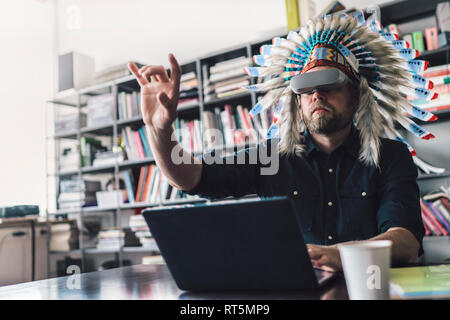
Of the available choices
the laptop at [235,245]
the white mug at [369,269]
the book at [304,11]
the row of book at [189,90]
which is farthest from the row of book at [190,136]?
the white mug at [369,269]

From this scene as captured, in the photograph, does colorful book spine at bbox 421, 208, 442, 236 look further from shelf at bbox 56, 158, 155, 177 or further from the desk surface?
shelf at bbox 56, 158, 155, 177

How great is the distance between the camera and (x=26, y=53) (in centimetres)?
417

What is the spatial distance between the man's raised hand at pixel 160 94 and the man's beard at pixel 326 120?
0.57 metres

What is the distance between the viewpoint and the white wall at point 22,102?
3938 millimetres

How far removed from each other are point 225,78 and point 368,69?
1446 millimetres

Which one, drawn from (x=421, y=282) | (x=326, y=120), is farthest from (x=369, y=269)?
(x=326, y=120)

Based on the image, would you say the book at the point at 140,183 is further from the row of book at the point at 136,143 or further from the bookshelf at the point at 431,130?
the bookshelf at the point at 431,130

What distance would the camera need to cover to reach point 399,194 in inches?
49.9

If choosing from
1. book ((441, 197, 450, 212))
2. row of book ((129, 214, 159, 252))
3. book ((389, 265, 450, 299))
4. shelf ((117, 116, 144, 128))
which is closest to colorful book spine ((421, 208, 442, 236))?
book ((441, 197, 450, 212))

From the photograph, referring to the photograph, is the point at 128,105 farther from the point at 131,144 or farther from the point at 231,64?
the point at 231,64

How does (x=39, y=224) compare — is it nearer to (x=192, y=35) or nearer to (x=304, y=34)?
(x=192, y=35)

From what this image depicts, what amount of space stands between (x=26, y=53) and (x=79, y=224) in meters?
1.99

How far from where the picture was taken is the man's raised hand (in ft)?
3.34

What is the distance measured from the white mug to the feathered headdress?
95cm
